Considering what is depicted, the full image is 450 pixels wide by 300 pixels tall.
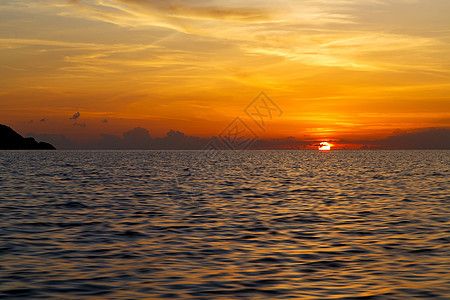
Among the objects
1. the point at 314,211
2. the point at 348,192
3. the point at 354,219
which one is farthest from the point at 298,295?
the point at 348,192

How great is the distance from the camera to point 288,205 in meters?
32.2

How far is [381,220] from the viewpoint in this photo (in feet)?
83.3

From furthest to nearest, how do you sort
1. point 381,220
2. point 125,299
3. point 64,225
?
point 381,220
point 64,225
point 125,299

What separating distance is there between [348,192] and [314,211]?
1341 centimetres

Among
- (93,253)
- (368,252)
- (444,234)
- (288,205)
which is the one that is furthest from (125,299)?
(288,205)

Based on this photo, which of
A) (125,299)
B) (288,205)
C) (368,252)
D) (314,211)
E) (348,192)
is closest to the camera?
(125,299)

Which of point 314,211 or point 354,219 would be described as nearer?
point 354,219

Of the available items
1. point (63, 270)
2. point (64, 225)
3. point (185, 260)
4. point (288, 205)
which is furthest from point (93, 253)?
point (288, 205)

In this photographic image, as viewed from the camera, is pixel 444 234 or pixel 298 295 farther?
pixel 444 234

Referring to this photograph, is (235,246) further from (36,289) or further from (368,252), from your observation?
(36,289)

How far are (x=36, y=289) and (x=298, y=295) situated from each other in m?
7.03

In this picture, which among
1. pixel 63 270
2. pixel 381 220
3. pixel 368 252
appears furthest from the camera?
pixel 381 220

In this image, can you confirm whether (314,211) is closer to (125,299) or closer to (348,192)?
(348,192)

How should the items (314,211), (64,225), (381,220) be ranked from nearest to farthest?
(64,225) < (381,220) < (314,211)
